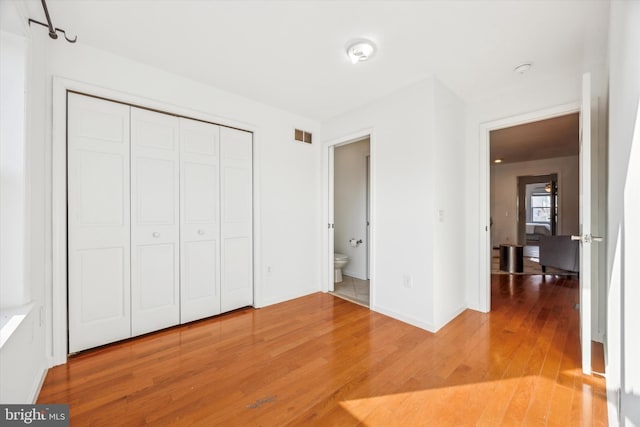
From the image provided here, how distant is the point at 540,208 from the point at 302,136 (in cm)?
1033

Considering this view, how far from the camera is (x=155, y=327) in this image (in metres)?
2.42

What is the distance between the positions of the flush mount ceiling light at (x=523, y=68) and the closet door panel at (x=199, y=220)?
9.51ft

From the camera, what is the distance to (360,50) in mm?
2049

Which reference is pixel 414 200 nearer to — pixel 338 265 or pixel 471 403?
pixel 471 403

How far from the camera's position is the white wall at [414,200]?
2.50 metres

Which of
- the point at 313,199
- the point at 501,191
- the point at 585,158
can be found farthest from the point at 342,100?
the point at 501,191

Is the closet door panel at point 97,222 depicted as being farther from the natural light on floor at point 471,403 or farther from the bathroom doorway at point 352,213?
the bathroom doorway at point 352,213

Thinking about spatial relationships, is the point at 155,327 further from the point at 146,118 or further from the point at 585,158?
the point at 585,158

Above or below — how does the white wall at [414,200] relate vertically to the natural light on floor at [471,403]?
above

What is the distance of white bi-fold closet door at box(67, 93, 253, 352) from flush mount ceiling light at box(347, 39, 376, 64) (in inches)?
58.0

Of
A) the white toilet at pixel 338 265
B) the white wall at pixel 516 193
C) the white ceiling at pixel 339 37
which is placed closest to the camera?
the white ceiling at pixel 339 37

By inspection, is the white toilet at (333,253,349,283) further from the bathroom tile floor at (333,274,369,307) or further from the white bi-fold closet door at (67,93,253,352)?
the white bi-fold closet door at (67,93,253,352)

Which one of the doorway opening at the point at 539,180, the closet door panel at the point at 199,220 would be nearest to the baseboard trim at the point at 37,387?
the closet door panel at the point at 199,220

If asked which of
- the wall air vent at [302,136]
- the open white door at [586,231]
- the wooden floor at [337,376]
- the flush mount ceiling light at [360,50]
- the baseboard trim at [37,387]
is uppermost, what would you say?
the flush mount ceiling light at [360,50]
